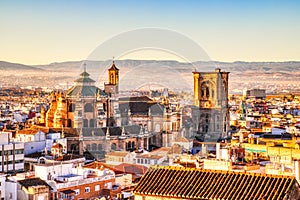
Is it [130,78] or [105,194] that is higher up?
[130,78]

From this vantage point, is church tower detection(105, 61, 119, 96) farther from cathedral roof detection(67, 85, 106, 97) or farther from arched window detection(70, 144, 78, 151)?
arched window detection(70, 144, 78, 151)

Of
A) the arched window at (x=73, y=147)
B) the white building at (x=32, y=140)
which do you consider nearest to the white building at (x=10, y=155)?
the white building at (x=32, y=140)

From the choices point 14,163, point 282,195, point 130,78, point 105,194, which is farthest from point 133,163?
point 130,78

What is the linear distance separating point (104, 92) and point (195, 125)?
31.6 feet

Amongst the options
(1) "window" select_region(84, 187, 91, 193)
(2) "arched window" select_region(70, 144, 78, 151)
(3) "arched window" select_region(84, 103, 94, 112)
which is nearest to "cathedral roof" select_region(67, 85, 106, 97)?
(3) "arched window" select_region(84, 103, 94, 112)

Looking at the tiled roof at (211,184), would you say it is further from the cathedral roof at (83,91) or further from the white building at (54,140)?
the cathedral roof at (83,91)

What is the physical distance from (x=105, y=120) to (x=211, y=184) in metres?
33.5

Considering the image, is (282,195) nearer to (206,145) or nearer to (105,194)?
(105,194)

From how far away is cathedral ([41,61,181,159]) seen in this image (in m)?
42.0

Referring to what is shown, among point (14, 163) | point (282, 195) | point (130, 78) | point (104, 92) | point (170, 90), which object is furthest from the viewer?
point (170, 90)

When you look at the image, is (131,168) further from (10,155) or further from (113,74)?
(113,74)

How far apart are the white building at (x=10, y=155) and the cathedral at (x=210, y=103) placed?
22.6 metres

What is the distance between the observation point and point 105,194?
84.1 ft

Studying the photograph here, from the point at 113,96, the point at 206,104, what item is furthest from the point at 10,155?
the point at 206,104
